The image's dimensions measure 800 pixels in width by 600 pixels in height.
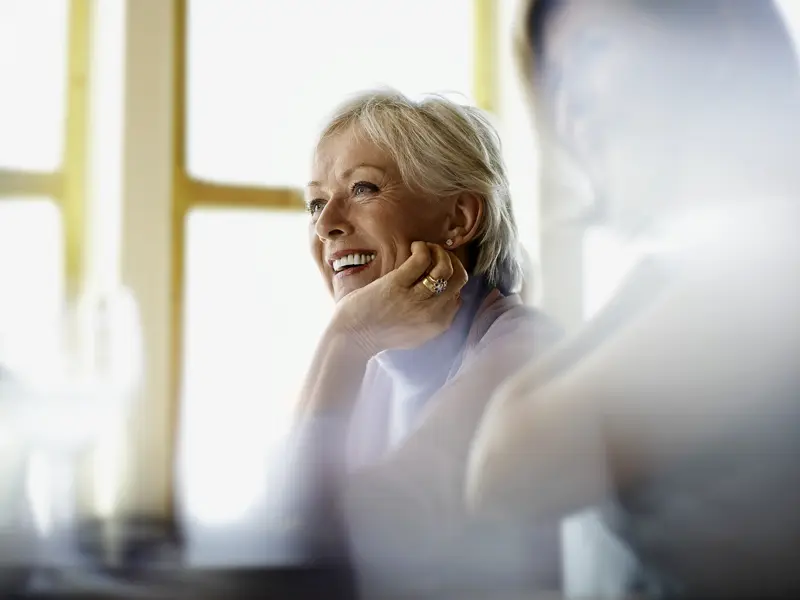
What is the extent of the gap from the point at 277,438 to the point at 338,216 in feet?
0.73

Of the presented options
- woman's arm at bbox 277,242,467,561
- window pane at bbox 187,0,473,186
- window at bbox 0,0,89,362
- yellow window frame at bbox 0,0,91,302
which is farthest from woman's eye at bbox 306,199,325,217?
window pane at bbox 187,0,473,186

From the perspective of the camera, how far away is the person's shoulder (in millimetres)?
459

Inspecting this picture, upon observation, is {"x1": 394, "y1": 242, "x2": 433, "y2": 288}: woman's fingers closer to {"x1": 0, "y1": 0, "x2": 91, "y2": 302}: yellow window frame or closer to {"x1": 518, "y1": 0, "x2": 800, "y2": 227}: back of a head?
{"x1": 518, "y1": 0, "x2": 800, "y2": 227}: back of a head

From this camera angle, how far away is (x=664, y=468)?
38 cm

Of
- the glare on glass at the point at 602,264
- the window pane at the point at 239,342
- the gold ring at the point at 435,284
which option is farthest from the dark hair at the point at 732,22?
the window pane at the point at 239,342

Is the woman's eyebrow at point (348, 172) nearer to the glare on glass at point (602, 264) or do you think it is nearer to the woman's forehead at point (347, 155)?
the woman's forehead at point (347, 155)

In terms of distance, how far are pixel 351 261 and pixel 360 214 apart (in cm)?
4

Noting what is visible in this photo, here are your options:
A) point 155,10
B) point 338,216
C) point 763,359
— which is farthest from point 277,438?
point 155,10

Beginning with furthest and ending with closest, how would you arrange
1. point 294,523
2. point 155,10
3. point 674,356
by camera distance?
point 155,10
point 294,523
point 674,356

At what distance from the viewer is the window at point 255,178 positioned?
771mm

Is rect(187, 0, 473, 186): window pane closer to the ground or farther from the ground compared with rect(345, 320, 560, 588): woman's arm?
farther from the ground

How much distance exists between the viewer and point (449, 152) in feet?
2.23

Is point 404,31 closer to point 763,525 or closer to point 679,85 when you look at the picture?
point 679,85

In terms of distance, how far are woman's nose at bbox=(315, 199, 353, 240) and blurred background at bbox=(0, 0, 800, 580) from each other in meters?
0.07
